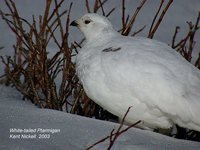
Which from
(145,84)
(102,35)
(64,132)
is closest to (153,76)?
(145,84)

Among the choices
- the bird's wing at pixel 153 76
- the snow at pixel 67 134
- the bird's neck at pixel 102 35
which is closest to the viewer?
the snow at pixel 67 134

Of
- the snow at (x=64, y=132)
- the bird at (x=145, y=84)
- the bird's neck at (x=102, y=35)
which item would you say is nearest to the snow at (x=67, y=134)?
the snow at (x=64, y=132)

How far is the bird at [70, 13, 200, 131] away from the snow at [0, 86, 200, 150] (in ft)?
0.36

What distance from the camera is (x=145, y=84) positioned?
2.08 m

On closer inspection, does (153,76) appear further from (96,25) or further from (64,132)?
(96,25)

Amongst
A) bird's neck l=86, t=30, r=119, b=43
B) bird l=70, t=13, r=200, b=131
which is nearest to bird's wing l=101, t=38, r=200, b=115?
bird l=70, t=13, r=200, b=131

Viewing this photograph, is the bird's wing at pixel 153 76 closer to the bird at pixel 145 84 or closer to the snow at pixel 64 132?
the bird at pixel 145 84

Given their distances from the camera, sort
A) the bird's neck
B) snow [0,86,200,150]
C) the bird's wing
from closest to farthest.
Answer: snow [0,86,200,150]
the bird's wing
the bird's neck

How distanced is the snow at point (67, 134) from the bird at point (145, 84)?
0.36ft

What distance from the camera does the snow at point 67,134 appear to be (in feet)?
5.74

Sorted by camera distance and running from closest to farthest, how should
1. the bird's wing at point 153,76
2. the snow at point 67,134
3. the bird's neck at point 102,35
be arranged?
1. the snow at point 67,134
2. the bird's wing at point 153,76
3. the bird's neck at point 102,35

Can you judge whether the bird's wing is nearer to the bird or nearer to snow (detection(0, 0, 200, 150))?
the bird

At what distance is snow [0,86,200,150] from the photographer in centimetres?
175

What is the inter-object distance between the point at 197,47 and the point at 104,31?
70.3 inches
